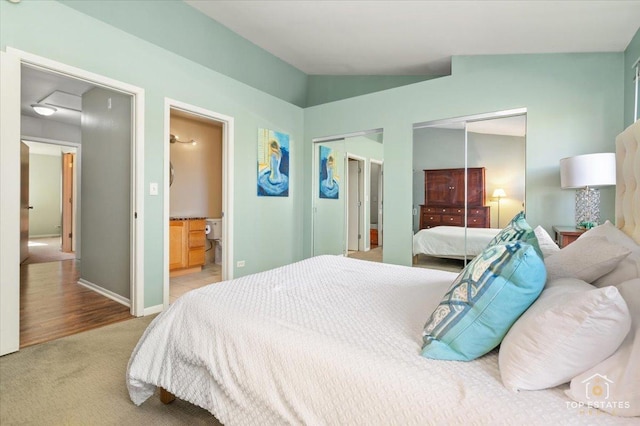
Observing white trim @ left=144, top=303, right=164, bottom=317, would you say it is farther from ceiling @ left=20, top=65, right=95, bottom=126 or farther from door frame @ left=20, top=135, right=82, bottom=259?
door frame @ left=20, top=135, right=82, bottom=259

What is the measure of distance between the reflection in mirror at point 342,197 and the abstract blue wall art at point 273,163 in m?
0.49

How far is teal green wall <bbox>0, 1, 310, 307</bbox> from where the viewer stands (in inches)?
93.9

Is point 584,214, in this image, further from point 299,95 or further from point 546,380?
point 299,95

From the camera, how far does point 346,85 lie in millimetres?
4844

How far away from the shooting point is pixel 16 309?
222 cm

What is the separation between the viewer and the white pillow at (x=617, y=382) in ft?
2.41

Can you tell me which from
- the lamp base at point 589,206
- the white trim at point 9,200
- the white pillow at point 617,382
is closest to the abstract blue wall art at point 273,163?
the white trim at point 9,200

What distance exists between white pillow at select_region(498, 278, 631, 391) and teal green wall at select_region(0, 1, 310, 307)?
10.2 ft

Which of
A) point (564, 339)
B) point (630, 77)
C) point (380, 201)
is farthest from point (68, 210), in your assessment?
point (630, 77)

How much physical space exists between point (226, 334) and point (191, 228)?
151 inches

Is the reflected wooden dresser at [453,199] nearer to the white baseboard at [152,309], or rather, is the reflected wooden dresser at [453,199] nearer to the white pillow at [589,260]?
the white pillow at [589,260]

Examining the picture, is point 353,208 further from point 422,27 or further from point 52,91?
point 52,91

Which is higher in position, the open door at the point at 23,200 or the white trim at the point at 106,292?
the open door at the point at 23,200

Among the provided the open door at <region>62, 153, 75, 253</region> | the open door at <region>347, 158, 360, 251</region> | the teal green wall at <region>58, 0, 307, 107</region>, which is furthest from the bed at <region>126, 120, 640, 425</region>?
the open door at <region>62, 153, 75, 253</region>
